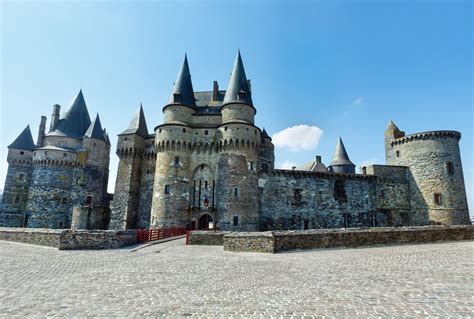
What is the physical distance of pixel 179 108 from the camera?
2820cm

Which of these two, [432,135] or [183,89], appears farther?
[183,89]

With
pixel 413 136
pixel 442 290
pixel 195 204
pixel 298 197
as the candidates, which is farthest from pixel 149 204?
pixel 413 136

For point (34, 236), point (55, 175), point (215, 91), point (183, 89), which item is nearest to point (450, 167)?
point (215, 91)

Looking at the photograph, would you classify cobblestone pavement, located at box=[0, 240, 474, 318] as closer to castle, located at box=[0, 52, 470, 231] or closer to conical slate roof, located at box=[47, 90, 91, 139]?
castle, located at box=[0, 52, 470, 231]

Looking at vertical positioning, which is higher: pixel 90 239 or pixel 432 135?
pixel 432 135

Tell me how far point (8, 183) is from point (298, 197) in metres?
34.2

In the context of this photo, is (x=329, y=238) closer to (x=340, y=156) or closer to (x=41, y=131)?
(x=340, y=156)

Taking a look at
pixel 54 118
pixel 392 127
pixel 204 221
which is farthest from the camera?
pixel 54 118

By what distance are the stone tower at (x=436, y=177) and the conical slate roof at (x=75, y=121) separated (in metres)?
39.8

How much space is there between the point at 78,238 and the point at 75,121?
999 inches

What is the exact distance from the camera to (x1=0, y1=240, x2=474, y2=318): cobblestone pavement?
200 inches

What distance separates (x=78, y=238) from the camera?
14188 millimetres

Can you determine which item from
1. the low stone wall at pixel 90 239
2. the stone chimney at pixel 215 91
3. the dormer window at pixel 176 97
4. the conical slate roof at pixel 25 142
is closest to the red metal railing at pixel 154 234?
the low stone wall at pixel 90 239

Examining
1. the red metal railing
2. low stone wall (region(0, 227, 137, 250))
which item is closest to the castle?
the red metal railing
